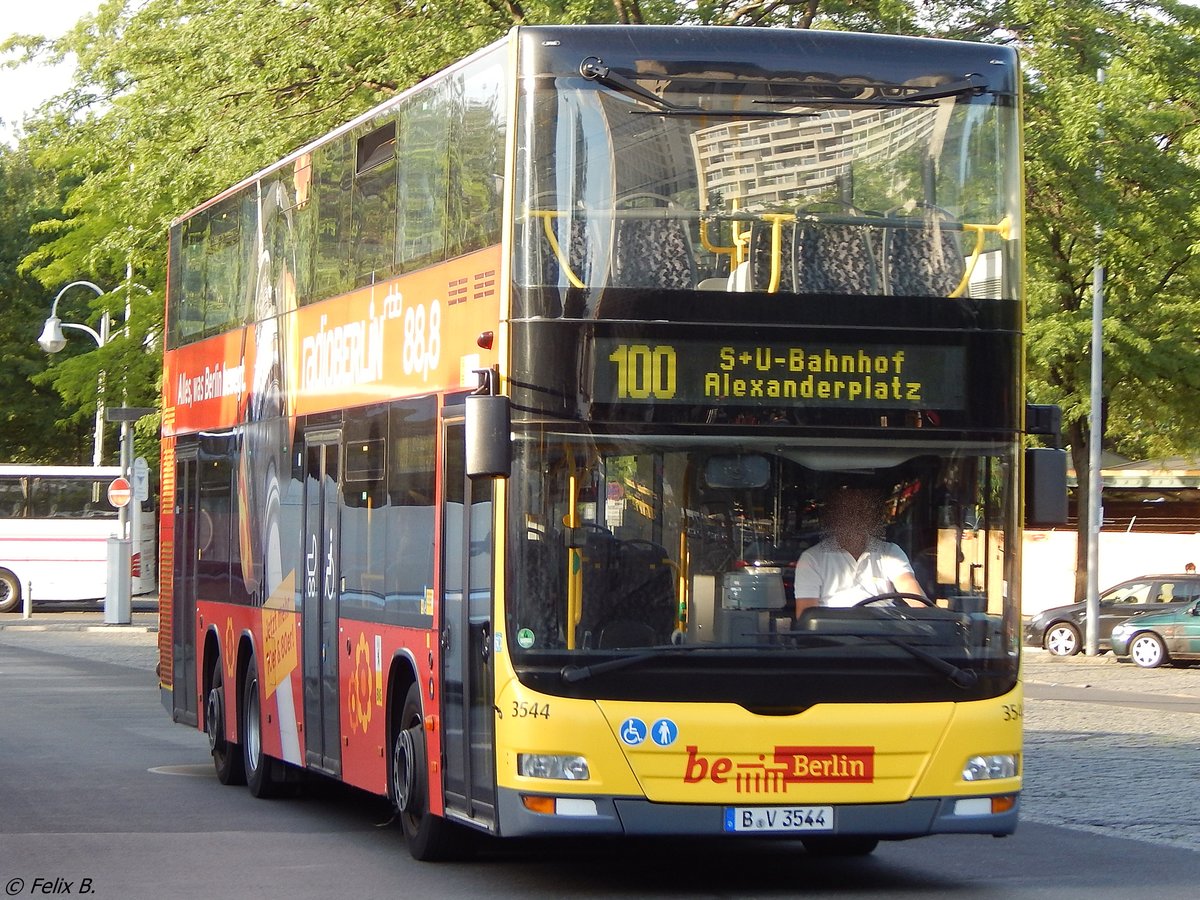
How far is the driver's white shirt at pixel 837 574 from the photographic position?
9.68 m

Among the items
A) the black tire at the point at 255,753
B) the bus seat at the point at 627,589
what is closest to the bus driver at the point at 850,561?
the bus seat at the point at 627,589

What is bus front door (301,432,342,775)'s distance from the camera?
12.9 metres

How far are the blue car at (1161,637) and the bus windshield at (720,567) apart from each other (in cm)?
2503

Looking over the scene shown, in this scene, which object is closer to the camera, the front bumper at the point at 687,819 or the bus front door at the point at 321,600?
the front bumper at the point at 687,819

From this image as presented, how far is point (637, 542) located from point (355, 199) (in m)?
4.10

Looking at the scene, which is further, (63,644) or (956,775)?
(63,644)

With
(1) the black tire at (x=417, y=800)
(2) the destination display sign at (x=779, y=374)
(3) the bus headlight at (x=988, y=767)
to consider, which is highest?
(2) the destination display sign at (x=779, y=374)

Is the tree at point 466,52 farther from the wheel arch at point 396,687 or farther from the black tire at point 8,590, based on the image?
the black tire at point 8,590

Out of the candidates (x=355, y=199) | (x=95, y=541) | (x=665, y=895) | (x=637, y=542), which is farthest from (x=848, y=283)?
(x=95, y=541)

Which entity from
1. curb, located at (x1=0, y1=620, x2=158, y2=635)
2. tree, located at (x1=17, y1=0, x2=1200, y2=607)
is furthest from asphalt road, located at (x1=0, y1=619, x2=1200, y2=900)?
curb, located at (x1=0, y1=620, x2=158, y2=635)

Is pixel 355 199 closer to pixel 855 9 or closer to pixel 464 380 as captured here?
pixel 464 380

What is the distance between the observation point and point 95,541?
4878 cm

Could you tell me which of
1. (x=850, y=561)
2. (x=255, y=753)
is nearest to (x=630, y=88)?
(x=850, y=561)

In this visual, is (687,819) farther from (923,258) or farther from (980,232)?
(980,232)
